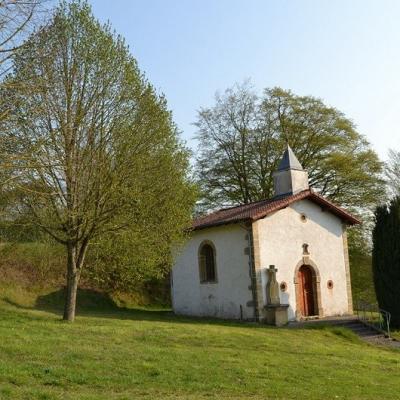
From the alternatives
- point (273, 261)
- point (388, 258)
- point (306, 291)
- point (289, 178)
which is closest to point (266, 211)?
point (273, 261)

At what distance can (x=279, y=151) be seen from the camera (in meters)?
37.5

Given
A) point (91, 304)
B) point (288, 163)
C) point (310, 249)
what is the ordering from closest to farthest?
point (310, 249) < point (288, 163) < point (91, 304)

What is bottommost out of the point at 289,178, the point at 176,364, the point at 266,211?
the point at 176,364

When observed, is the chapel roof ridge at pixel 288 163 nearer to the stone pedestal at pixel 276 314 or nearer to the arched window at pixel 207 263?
the arched window at pixel 207 263

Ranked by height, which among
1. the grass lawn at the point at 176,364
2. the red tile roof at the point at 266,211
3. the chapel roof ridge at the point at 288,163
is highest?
the chapel roof ridge at the point at 288,163

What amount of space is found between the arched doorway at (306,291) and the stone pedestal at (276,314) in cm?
189

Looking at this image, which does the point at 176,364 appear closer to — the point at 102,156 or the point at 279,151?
the point at 102,156

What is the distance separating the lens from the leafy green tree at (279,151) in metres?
36.0

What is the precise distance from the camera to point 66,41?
16.6 metres

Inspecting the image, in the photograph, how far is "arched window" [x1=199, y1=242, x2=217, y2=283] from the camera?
82.4 ft

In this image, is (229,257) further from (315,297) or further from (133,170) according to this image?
(133,170)

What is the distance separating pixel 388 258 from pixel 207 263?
25.2ft

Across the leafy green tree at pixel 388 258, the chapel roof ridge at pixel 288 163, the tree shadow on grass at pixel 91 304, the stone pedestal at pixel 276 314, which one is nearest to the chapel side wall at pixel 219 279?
the stone pedestal at pixel 276 314

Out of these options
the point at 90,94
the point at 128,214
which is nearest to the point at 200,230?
the point at 128,214
